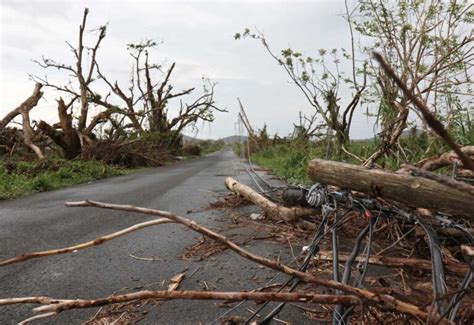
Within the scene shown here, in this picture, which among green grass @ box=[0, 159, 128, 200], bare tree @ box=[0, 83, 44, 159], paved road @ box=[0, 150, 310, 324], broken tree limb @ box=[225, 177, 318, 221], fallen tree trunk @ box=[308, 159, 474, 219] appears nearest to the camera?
fallen tree trunk @ box=[308, 159, 474, 219]

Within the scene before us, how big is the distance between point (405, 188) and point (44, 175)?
23.4ft

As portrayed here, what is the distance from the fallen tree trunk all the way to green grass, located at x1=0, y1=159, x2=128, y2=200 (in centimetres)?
560

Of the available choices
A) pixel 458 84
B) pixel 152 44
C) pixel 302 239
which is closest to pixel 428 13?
pixel 458 84

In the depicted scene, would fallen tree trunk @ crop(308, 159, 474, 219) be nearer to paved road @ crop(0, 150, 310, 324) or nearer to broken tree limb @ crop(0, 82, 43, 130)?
paved road @ crop(0, 150, 310, 324)

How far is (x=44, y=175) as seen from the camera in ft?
23.5

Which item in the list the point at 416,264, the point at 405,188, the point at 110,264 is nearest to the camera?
the point at 405,188

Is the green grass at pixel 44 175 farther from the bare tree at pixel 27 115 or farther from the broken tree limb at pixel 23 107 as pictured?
the broken tree limb at pixel 23 107

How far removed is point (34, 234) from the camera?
10.9ft

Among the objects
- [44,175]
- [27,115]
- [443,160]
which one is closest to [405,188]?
[443,160]

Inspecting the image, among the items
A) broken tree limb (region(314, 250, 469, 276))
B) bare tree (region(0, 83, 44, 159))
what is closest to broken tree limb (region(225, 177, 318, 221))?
broken tree limb (region(314, 250, 469, 276))

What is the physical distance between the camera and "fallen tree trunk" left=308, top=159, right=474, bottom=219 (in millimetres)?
1448

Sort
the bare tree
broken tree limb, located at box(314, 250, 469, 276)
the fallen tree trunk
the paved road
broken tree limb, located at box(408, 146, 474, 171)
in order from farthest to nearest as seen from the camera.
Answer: the bare tree, broken tree limb, located at box(408, 146, 474, 171), broken tree limb, located at box(314, 250, 469, 276), the paved road, the fallen tree trunk

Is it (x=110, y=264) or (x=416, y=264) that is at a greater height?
(x=416, y=264)

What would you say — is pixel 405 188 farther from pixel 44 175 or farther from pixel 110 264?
pixel 44 175
